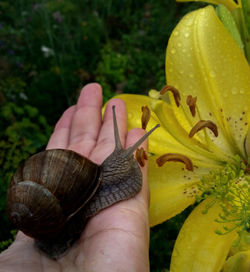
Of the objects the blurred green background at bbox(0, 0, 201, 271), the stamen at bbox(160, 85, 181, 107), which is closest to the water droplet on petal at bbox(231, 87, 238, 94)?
the stamen at bbox(160, 85, 181, 107)

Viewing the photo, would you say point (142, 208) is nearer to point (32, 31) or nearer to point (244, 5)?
point (244, 5)

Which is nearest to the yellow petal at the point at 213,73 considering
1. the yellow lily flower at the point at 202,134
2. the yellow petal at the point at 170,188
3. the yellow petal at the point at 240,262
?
the yellow lily flower at the point at 202,134

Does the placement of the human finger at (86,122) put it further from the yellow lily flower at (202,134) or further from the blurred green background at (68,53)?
the blurred green background at (68,53)

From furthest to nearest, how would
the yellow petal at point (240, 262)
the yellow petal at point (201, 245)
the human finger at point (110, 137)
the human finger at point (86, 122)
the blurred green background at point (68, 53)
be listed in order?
1. the blurred green background at point (68, 53)
2. the human finger at point (86, 122)
3. the human finger at point (110, 137)
4. the yellow petal at point (201, 245)
5. the yellow petal at point (240, 262)

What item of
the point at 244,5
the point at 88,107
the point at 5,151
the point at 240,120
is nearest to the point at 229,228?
the point at 240,120

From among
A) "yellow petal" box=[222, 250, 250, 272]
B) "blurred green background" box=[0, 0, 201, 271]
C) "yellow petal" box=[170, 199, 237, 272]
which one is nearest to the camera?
"yellow petal" box=[222, 250, 250, 272]

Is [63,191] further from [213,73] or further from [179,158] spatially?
[213,73]

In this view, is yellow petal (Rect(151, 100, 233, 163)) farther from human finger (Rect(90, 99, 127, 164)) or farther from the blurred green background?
the blurred green background
